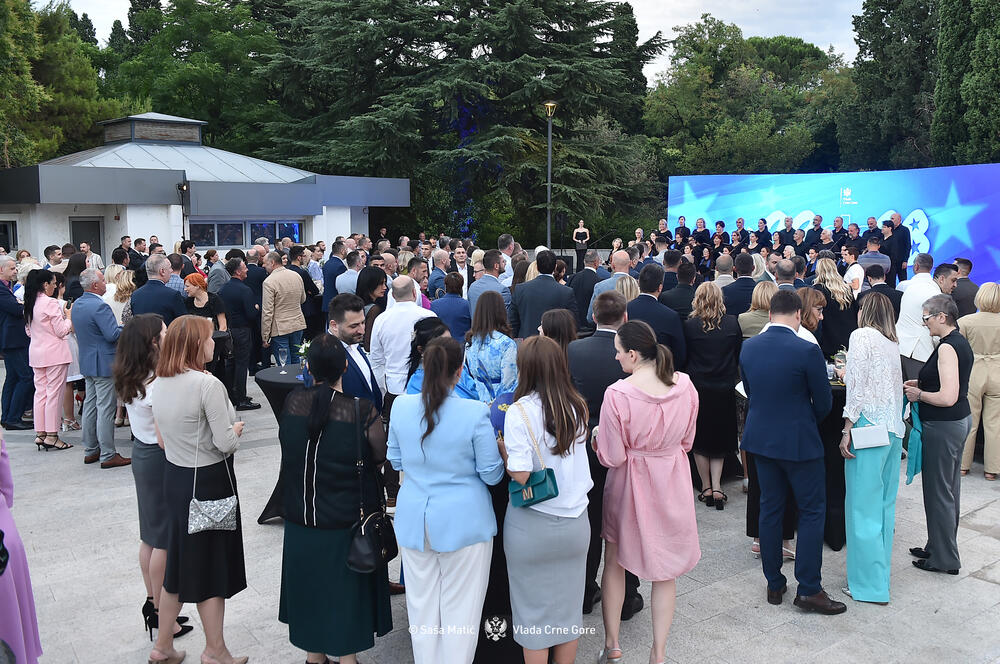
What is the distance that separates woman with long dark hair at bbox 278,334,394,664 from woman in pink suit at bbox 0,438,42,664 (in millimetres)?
1077

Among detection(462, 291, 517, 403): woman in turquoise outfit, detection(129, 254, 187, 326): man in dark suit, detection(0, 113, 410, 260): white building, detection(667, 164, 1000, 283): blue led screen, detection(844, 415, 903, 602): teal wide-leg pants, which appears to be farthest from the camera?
detection(0, 113, 410, 260): white building

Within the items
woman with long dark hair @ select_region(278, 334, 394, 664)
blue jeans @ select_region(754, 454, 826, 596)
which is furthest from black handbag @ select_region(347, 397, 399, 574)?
blue jeans @ select_region(754, 454, 826, 596)

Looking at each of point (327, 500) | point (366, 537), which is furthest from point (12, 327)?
point (366, 537)

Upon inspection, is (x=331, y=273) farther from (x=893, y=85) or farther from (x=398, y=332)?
(x=893, y=85)

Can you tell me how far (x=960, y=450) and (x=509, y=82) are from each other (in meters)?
23.3

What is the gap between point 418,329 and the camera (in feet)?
16.1

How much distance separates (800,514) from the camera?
15.5 feet

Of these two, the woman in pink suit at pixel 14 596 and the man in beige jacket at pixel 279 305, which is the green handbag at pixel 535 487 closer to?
the woman in pink suit at pixel 14 596

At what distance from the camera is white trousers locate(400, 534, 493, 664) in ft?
11.5

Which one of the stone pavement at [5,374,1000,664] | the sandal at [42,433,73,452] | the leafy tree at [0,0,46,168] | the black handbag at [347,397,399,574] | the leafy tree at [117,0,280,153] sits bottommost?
the stone pavement at [5,374,1000,664]

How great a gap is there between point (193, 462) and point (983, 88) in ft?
84.3

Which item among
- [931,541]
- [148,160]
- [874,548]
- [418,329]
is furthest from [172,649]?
[148,160]

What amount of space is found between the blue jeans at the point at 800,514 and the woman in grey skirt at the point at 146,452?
344 cm

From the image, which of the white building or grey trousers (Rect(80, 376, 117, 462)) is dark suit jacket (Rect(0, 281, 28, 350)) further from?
the white building
